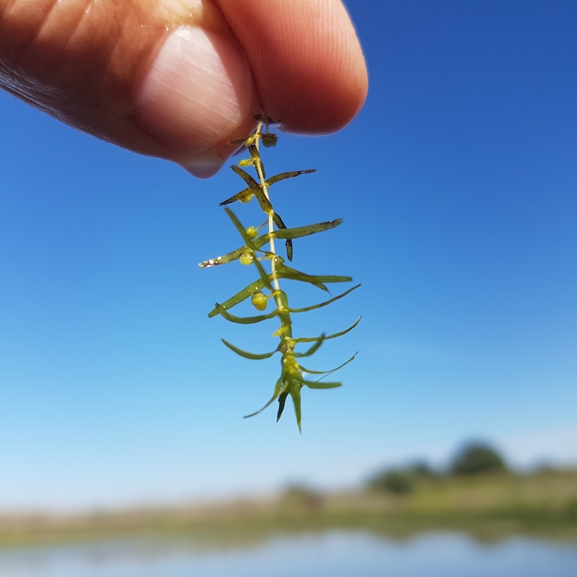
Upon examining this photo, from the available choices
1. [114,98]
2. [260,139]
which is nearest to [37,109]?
[114,98]

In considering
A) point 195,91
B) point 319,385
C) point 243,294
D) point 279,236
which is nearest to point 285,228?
point 279,236

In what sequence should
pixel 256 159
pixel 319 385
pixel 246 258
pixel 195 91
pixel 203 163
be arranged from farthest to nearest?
pixel 203 163 → pixel 195 91 → pixel 256 159 → pixel 246 258 → pixel 319 385

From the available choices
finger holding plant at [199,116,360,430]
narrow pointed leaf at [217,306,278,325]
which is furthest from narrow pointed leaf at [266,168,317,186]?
narrow pointed leaf at [217,306,278,325]

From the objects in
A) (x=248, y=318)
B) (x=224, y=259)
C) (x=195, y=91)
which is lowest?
(x=248, y=318)

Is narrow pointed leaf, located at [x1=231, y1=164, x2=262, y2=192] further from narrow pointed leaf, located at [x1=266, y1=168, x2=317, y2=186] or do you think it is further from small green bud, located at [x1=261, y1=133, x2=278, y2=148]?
small green bud, located at [x1=261, y1=133, x2=278, y2=148]

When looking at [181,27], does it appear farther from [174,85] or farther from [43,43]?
[43,43]

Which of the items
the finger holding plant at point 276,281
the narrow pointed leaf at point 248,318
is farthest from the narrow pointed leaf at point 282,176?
the narrow pointed leaf at point 248,318

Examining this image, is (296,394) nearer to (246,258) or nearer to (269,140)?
(246,258)

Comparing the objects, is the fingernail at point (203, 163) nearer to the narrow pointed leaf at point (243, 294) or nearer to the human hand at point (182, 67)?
the human hand at point (182, 67)
